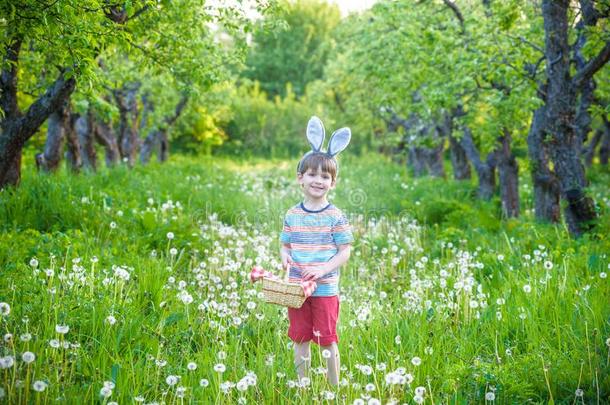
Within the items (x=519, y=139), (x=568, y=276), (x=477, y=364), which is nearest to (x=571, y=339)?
(x=477, y=364)

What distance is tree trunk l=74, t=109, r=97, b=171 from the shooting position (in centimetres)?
1322

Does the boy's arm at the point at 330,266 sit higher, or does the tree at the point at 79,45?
the tree at the point at 79,45

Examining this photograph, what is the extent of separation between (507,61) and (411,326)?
4.69 metres

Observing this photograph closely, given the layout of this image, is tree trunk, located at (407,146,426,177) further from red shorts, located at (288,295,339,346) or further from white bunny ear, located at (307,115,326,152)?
red shorts, located at (288,295,339,346)

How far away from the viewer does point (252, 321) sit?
16.5 ft

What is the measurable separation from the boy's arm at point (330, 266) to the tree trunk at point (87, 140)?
1062 cm

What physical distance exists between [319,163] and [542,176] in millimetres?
6073

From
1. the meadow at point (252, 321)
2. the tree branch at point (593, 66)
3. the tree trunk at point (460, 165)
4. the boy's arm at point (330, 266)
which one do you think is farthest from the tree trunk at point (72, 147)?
the tree trunk at point (460, 165)

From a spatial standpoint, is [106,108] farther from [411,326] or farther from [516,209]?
[516,209]

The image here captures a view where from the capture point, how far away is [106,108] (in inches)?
335

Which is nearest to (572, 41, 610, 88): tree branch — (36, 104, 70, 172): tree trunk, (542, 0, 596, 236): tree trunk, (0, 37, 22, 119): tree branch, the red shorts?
(542, 0, 596, 236): tree trunk

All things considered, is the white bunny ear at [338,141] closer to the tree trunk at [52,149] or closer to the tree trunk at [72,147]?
the tree trunk at [52,149]

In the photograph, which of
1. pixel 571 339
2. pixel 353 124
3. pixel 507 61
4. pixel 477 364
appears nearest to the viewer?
pixel 477 364

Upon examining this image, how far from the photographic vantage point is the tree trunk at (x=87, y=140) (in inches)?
520
